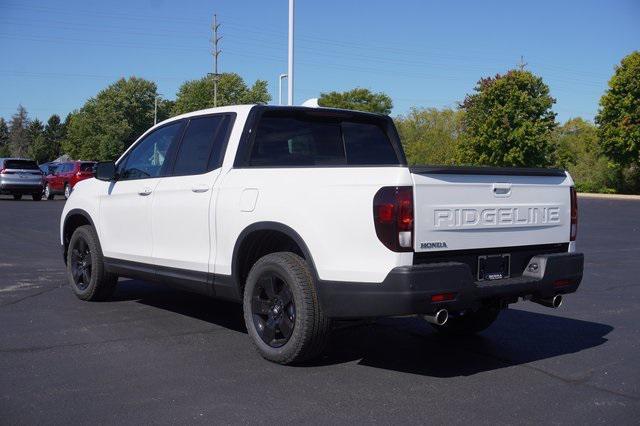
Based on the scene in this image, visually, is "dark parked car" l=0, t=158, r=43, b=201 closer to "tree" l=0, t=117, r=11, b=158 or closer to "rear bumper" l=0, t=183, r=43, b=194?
"rear bumper" l=0, t=183, r=43, b=194

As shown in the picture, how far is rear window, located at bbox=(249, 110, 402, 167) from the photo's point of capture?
5684mm

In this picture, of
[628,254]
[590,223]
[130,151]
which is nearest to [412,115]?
[590,223]

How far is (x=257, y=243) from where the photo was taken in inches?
208

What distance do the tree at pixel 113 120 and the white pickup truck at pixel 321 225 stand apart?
81.9 metres

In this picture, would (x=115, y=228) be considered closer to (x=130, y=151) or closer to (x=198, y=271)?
(x=130, y=151)

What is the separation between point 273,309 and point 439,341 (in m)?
1.67

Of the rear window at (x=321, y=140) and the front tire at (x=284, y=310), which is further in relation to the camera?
the rear window at (x=321, y=140)

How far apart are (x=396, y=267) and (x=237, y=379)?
138 centimetres

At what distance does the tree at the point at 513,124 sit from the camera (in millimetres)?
47281

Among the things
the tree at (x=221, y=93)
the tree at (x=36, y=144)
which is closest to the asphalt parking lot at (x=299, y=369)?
the tree at (x=221, y=93)

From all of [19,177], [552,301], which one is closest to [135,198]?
[552,301]

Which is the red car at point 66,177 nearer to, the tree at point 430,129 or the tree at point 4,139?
the tree at point 430,129

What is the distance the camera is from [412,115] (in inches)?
3191

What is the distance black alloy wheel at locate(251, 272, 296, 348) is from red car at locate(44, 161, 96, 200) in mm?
26494
